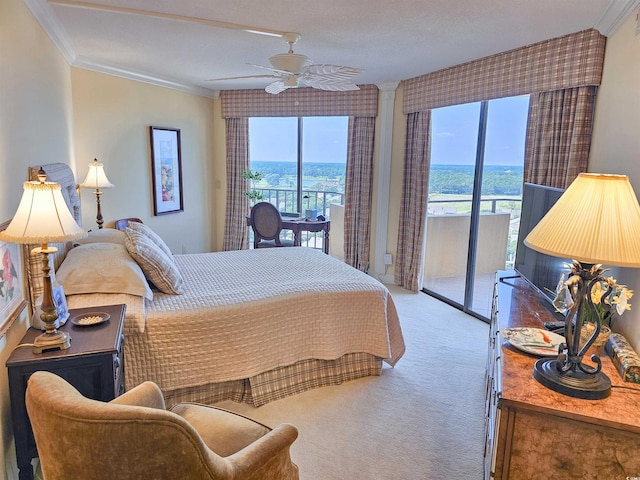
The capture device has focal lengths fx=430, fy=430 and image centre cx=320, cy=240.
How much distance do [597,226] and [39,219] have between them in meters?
2.02

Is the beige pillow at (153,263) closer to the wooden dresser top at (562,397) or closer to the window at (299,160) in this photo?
the wooden dresser top at (562,397)

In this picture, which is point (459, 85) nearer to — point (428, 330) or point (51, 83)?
point (428, 330)

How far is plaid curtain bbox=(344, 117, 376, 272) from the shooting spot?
5.36 m

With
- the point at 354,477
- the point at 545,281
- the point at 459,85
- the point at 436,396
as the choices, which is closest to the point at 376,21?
the point at 459,85

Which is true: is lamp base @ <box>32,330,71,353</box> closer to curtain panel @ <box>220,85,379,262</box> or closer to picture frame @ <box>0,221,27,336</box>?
picture frame @ <box>0,221,27,336</box>

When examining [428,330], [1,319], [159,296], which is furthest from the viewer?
[428,330]

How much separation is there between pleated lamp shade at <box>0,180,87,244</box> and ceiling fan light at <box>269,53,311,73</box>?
1.68 m

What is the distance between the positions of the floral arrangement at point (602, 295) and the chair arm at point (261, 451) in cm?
116

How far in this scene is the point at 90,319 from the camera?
207 cm

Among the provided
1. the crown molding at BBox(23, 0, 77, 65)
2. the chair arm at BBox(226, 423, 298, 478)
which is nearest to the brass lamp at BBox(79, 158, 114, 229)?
the crown molding at BBox(23, 0, 77, 65)

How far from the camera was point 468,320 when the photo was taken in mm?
4246

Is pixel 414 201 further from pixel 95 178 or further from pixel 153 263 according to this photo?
pixel 95 178

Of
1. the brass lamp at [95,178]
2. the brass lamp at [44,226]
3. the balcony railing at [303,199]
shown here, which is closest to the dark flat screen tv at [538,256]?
the brass lamp at [44,226]

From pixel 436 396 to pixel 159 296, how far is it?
1.93 meters
